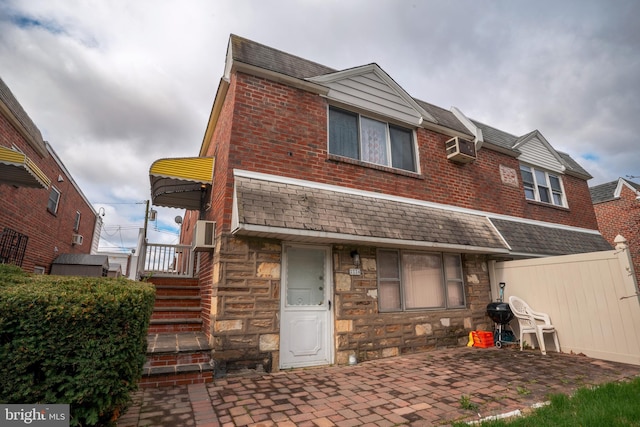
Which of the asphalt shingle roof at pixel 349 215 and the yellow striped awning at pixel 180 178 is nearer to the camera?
the asphalt shingle roof at pixel 349 215

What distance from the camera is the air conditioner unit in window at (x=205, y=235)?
19.0 feet

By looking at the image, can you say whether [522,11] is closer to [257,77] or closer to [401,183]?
[401,183]

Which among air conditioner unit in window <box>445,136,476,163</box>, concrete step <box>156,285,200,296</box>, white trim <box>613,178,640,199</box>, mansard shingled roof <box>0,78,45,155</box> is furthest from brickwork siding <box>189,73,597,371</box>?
white trim <box>613,178,640,199</box>

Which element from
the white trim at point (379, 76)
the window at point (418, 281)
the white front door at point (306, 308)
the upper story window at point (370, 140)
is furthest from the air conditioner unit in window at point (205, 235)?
the white trim at point (379, 76)

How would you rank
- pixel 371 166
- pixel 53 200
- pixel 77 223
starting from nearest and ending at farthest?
pixel 371 166, pixel 53 200, pixel 77 223

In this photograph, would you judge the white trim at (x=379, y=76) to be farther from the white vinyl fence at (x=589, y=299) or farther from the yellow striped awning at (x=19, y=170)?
the yellow striped awning at (x=19, y=170)

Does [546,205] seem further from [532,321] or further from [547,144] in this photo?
[532,321]

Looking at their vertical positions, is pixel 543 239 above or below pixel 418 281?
above

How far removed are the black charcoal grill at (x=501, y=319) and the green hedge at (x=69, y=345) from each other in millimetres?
7644

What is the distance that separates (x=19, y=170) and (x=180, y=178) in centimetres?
317

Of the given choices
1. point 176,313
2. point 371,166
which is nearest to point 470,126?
point 371,166

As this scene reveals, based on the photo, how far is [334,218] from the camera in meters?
A: 5.88

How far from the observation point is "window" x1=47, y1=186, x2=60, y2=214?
12.0 m

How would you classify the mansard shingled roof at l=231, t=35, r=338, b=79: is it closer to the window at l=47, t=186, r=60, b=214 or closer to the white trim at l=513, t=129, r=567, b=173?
the white trim at l=513, t=129, r=567, b=173
